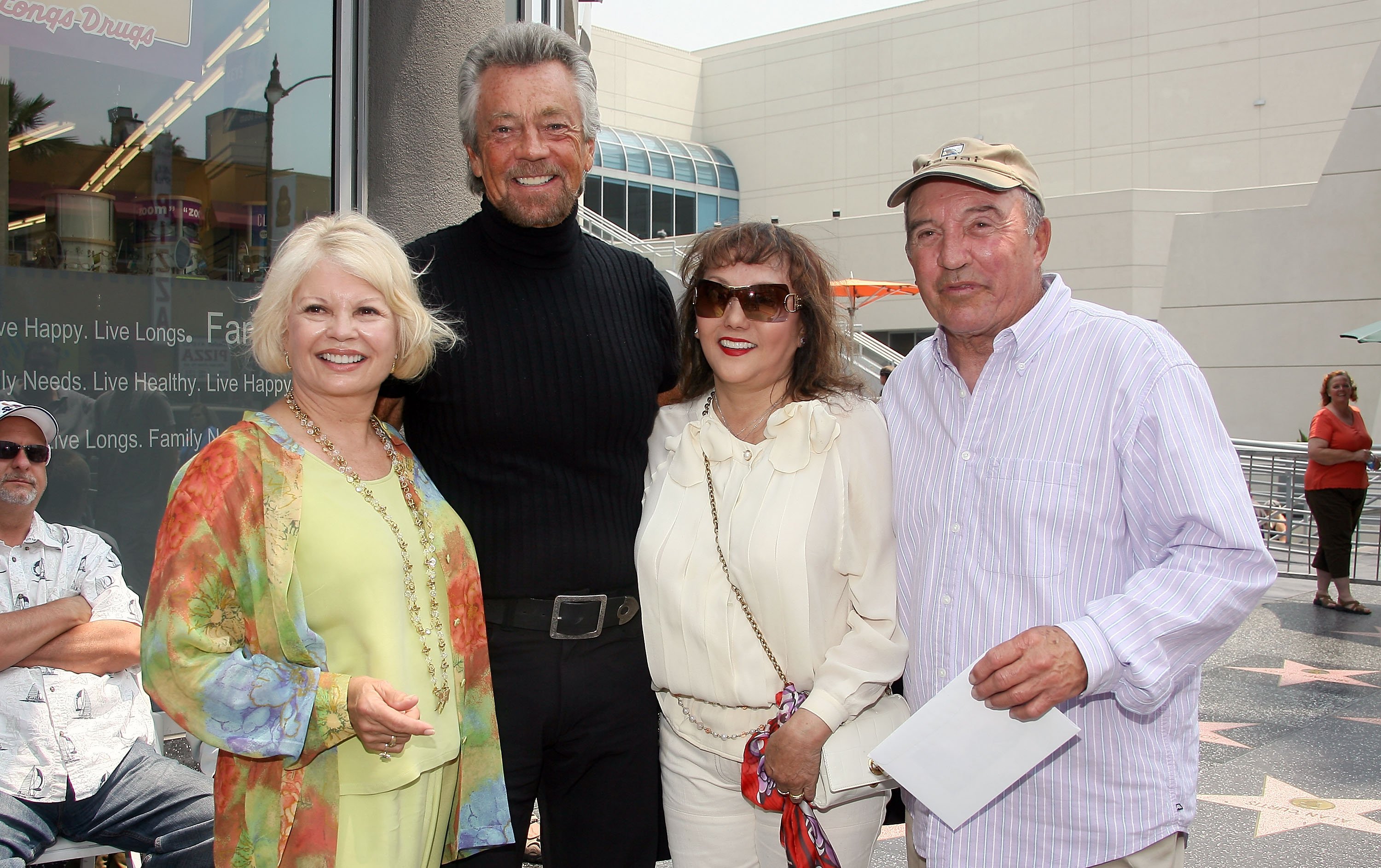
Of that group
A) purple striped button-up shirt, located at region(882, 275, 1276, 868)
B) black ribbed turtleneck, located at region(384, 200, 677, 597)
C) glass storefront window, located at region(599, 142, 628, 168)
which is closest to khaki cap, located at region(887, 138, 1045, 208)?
purple striped button-up shirt, located at region(882, 275, 1276, 868)

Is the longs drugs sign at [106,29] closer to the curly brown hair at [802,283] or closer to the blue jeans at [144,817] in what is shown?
the blue jeans at [144,817]

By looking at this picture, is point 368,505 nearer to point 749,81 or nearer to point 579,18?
point 579,18

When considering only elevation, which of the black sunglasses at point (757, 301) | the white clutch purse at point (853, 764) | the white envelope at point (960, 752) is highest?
the black sunglasses at point (757, 301)

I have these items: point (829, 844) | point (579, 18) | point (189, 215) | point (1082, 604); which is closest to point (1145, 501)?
point (1082, 604)

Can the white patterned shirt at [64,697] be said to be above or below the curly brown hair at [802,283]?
below

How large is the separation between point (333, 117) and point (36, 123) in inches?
48.6

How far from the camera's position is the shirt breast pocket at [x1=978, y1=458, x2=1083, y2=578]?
2090 mm

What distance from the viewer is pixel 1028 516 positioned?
2109 millimetres

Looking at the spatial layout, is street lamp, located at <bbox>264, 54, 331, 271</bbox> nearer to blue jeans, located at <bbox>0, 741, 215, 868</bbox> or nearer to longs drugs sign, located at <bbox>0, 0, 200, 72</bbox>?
longs drugs sign, located at <bbox>0, 0, 200, 72</bbox>

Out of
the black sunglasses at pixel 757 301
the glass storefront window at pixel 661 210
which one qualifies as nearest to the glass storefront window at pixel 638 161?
the glass storefront window at pixel 661 210

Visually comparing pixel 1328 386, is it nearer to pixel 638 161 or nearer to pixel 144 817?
pixel 144 817

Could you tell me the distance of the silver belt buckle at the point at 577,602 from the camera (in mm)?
2428

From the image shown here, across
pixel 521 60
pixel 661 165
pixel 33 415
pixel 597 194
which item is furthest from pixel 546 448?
pixel 661 165

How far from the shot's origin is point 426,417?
2492mm
